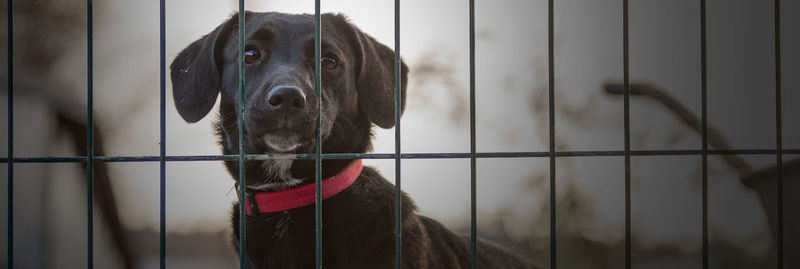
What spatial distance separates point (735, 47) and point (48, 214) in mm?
3640

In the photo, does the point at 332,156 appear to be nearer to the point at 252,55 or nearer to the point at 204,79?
the point at 252,55

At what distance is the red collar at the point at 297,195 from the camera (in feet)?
6.33

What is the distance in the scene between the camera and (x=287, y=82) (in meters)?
1.65

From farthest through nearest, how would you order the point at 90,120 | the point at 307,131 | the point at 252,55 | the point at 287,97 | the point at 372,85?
the point at 372,85 < the point at 252,55 < the point at 307,131 < the point at 287,97 < the point at 90,120

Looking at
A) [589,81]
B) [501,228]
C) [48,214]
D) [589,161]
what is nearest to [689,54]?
[589,81]

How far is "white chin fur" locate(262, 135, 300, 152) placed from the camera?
5.74 feet

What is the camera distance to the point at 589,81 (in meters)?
2.52

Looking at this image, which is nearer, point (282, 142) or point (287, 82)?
point (287, 82)

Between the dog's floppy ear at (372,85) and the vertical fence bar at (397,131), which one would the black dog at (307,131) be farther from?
the vertical fence bar at (397,131)

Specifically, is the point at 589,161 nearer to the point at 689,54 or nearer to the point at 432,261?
the point at 689,54

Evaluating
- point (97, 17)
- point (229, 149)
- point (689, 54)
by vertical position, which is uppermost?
point (97, 17)

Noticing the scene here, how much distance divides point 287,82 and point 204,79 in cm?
50

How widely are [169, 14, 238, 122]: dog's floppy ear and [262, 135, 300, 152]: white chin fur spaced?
357mm

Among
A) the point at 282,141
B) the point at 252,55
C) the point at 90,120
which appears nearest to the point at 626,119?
the point at 282,141
